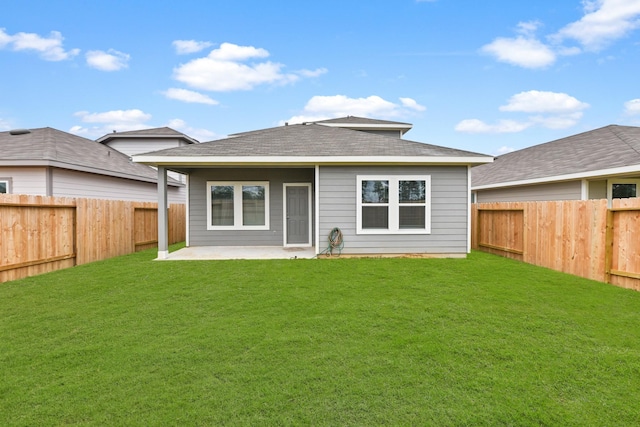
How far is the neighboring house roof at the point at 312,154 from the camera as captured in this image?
9.15 meters

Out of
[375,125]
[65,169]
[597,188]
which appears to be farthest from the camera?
[375,125]

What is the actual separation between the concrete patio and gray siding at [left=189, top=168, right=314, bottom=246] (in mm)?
356

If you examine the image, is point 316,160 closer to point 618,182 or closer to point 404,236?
point 404,236

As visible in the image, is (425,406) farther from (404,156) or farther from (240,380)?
(404,156)

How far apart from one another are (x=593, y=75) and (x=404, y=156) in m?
12.3

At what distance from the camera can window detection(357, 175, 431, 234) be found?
9445 mm

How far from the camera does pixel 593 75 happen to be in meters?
15.1

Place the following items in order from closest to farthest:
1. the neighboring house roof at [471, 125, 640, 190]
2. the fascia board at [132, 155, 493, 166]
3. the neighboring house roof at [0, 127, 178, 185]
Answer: the fascia board at [132, 155, 493, 166] < the neighboring house roof at [471, 125, 640, 190] < the neighboring house roof at [0, 127, 178, 185]

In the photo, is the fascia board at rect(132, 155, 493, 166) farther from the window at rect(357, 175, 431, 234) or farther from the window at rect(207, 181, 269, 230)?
the window at rect(207, 181, 269, 230)

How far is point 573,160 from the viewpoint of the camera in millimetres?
12312

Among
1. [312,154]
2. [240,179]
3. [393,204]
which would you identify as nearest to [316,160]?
[312,154]


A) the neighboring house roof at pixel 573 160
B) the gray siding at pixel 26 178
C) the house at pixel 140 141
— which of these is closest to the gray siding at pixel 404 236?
the neighboring house roof at pixel 573 160

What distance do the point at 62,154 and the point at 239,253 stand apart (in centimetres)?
742

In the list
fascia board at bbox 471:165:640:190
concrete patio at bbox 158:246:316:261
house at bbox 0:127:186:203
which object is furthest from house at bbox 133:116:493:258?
house at bbox 0:127:186:203
